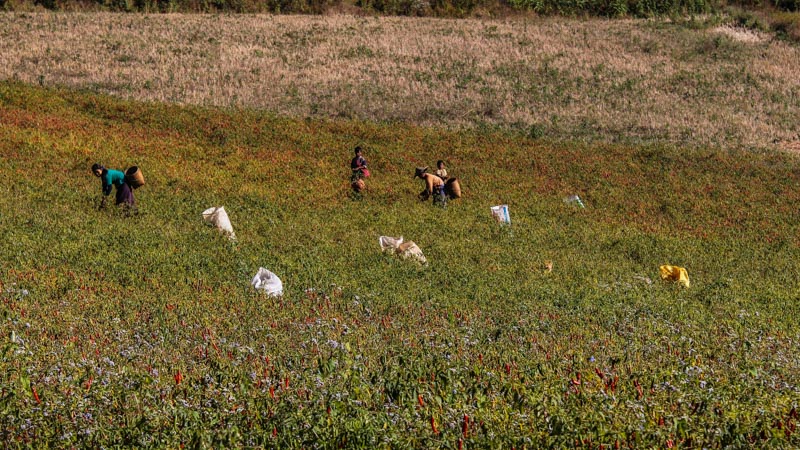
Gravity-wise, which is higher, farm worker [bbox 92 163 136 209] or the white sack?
farm worker [bbox 92 163 136 209]

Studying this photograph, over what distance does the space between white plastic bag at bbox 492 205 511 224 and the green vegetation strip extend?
458 millimetres

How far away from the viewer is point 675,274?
1792cm

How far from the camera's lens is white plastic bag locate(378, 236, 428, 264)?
17594mm

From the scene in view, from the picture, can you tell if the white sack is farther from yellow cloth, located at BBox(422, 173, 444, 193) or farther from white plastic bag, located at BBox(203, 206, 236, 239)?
yellow cloth, located at BBox(422, 173, 444, 193)

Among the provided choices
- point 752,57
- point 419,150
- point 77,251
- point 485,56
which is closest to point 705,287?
point 77,251

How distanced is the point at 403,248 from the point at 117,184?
24.5 feet

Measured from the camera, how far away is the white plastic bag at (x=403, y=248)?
17594 mm

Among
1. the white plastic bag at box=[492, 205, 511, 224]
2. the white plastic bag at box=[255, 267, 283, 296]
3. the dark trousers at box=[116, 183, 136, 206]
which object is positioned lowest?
the white plastic bag at box=[492, 205, 511, 224]

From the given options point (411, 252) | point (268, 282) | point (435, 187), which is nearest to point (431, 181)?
point (435, 187)

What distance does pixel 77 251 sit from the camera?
15.7 metres

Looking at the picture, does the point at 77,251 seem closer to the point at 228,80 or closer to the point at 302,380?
the point at 302,380

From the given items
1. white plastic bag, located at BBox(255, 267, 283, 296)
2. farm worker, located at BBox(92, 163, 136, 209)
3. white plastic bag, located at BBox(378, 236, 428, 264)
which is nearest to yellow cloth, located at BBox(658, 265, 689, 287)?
white plastic bag, located at BBox(378, 236, 428, 264)

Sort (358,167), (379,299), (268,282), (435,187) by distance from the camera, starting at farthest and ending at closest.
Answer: (358,167) → (435,187) → (268,282) → (379,299)

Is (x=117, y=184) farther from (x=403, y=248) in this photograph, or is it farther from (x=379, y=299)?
(x=379, y=299)
